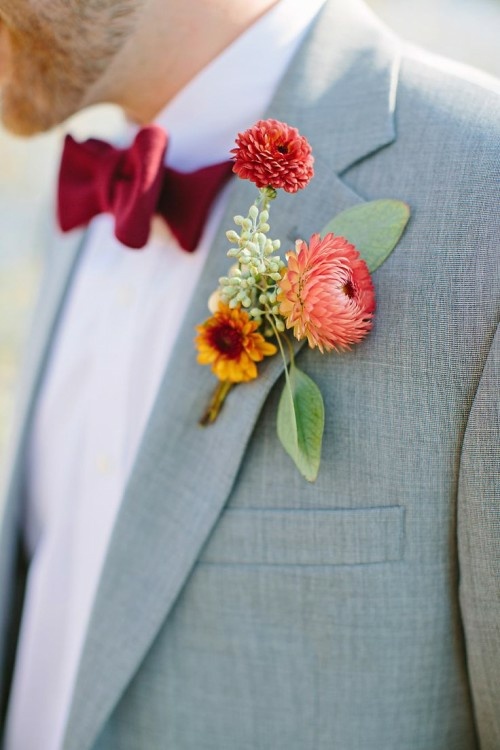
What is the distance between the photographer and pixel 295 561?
105 cm

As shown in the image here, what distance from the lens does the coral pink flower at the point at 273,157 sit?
2.74 feet

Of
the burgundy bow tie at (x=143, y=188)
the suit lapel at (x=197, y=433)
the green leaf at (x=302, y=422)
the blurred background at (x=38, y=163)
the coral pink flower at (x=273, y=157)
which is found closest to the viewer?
the coral pink flower at (x=273, y=157)

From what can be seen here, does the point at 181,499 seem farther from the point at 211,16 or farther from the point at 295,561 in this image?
the point at 211,16

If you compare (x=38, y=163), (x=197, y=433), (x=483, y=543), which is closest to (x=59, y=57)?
(x=197, y=433)

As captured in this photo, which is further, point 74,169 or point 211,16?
point 74,169

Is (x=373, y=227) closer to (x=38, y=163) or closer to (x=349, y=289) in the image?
(x=349, y=289)

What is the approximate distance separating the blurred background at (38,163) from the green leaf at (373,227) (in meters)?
2.60

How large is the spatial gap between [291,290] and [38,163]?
5.18 metres

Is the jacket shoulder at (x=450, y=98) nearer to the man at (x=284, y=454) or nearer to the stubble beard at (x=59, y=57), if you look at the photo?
the man at (x=284, y=454)

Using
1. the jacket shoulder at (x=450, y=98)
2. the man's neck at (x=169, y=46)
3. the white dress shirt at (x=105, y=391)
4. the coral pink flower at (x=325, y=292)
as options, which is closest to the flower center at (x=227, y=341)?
the coral pink flower at (x=325, y=292)

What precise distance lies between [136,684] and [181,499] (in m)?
0.30

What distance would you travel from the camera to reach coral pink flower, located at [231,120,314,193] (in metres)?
0.83

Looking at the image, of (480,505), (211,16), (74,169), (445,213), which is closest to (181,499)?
(480,505)

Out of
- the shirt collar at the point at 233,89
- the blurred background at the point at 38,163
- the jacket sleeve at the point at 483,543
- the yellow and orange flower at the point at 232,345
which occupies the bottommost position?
the blurred background at the point at 38,163
